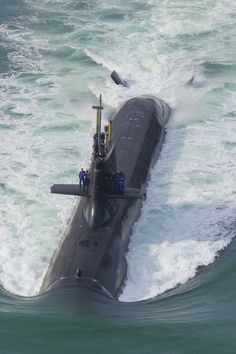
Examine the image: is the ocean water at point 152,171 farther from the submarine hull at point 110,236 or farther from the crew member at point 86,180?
the crew member at point 86,180

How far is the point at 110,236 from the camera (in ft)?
78.5

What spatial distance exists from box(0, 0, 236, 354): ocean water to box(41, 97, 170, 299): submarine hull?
1.89 ft

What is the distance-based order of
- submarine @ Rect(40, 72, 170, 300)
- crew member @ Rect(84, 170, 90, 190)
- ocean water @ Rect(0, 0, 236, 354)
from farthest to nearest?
crew member @ Rect(84, 170, 90, 190) < submarine @ Rect(40, 72, 170, 300) < ocean water @ Rect(0, 0, 236, 354)

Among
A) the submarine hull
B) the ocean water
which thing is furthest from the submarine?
the ocean water

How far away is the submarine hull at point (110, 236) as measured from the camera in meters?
22.2

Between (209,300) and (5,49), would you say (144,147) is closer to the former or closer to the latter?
(209,300)

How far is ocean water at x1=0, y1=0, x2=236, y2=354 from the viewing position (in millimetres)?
18938

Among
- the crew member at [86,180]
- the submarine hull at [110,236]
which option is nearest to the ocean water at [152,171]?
the submarine hull at [110,236]

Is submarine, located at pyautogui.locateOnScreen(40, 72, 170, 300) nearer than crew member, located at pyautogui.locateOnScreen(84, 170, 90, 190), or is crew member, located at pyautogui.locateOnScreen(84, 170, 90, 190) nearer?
submarine, located at pyautogui.locateOnScreen(40, 72, 170, 300)

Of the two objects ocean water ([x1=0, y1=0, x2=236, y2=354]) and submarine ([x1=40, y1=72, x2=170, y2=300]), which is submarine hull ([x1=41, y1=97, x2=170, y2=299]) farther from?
ocean water ([x1=0, y1=0, x2=236, y2=354])

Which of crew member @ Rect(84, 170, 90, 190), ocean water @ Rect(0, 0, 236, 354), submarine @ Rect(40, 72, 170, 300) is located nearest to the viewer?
ocean water @ Rect(0, 0, 236, 354)

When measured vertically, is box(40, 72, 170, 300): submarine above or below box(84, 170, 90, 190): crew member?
below

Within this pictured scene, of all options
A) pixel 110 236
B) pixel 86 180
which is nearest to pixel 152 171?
pixel 110 236

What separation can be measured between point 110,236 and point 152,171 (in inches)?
281
